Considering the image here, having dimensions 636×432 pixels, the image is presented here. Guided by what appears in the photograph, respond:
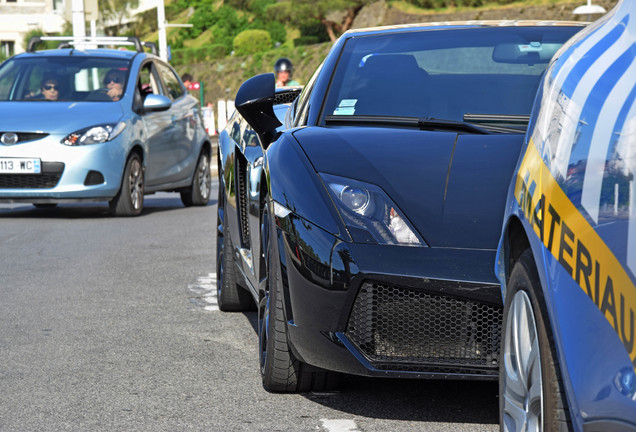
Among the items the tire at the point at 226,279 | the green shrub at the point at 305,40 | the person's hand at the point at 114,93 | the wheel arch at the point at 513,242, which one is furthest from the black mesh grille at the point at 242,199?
the green shrub at the point at 305,40

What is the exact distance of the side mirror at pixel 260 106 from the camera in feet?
16.6

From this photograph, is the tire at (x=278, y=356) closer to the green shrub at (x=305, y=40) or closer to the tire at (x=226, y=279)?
the tire at (x=226, y=279)

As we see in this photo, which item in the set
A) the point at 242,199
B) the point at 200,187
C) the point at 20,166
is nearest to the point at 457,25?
the point at 242,199

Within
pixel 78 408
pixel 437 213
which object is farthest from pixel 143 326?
pixel 437 213

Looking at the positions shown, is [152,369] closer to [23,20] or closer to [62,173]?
[62,173]

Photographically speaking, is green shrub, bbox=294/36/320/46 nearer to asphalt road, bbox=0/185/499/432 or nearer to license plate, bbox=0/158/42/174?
license plate, bbox=0/158/42/174

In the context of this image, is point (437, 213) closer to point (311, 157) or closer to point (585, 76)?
point (311, 157)

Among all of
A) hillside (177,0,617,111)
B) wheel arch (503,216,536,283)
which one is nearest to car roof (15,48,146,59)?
wheel arch (503,216,536,283)

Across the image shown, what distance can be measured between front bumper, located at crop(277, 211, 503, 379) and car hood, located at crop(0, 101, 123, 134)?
7723 mm

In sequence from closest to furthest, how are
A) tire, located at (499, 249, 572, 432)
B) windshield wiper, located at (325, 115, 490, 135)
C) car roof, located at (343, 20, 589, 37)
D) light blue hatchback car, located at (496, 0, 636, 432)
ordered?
light blue hatchback car, located at (496, 0, 636, 432) → tire, located at (499, 249, 572, 432) → windshield wiper, located at (325, 115, 490, 135) → car roof, located at (343, 20, 589, 37)

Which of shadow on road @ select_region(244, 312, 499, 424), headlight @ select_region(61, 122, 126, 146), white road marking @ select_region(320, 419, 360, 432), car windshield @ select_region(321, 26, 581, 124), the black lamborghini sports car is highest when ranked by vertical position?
car windshield @ select_region(321, 26, 581, 124)

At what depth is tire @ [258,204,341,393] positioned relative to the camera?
13.9 ft

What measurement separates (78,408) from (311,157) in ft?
3.96

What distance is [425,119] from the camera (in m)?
4.65
